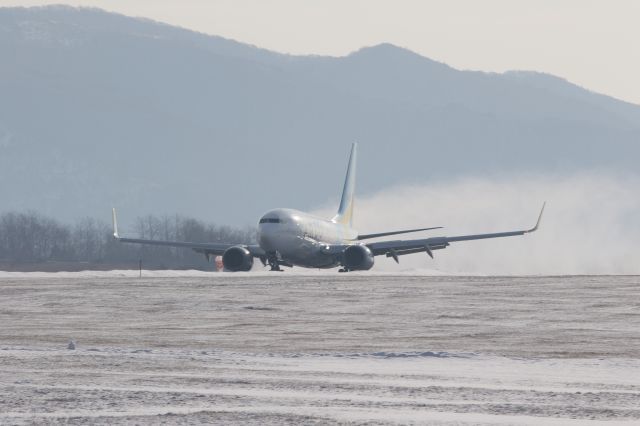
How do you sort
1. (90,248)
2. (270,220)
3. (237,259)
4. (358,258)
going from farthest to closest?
(90,248) → (237,259) → (358,258) → (270,220)

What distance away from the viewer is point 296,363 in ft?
84.6

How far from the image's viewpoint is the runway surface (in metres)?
19.2

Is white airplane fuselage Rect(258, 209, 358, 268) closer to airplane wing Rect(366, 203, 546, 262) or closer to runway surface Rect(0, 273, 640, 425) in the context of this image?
airplane wing Rect(366, 203, 546, 262)

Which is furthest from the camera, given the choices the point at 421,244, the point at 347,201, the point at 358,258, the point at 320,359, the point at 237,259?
the point at 347,201

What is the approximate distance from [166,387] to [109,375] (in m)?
2.00

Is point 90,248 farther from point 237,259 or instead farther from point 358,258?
point 358,258

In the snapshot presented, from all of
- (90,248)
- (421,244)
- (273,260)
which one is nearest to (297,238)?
(273,260)

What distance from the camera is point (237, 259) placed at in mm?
87062

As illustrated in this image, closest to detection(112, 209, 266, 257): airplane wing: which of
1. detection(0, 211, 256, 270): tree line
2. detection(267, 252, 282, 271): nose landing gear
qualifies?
detection(267, 252, 282, 271): nose landing gear

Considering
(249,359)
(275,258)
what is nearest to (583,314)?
(249,359)

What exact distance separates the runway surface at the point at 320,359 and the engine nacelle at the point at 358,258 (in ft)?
102

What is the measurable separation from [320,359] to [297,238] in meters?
56.8

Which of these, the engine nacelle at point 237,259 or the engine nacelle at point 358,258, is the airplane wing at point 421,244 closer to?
the engine nacelle at point 358,258

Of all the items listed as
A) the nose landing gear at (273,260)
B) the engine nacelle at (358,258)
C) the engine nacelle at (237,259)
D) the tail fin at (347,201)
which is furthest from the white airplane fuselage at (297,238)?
the tail fin at (347,201)
